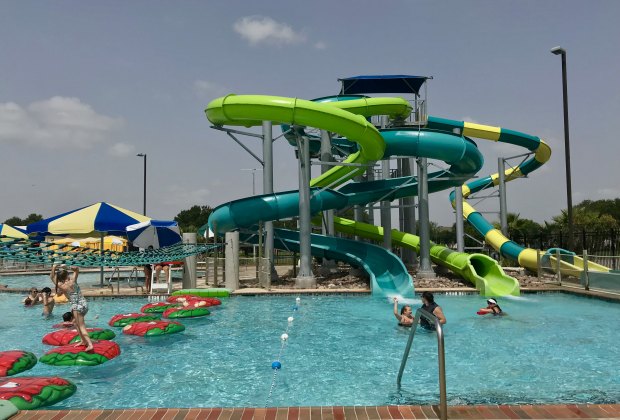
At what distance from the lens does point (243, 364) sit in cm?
654

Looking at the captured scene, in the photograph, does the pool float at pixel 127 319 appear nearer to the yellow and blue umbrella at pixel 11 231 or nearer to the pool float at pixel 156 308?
the pool float at pixel 156 308

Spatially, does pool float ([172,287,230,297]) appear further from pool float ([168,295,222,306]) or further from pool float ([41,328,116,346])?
pool float ([41,328,116,346])

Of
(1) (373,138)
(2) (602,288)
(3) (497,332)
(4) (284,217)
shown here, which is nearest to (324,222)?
(4) (284,217)

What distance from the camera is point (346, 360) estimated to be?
6.69 m

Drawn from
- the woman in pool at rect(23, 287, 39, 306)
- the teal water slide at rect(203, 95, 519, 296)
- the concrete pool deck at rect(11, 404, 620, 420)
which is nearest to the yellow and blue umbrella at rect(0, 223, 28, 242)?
the woman in pool at rect(23, 287, 39, 306)

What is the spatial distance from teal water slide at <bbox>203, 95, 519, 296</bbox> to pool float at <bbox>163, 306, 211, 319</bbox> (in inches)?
202

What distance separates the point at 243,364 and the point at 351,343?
2.08 metres

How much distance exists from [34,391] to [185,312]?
5.76 meters

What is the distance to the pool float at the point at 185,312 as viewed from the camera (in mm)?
10320

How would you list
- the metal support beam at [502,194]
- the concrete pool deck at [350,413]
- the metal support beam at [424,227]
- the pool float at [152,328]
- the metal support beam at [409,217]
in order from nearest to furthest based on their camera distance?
the concrete pool deck at [350,413] → the pool float at [152,328] → the metal support beam at [424,227] → the metal support beam at [409,217] → the metal support beam at [502,194]

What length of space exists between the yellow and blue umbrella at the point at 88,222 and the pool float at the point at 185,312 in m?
7.09

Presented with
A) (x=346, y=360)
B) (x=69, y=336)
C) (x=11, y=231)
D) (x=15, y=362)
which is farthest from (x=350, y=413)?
(x=11, y=231)

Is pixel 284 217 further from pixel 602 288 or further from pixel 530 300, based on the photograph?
pixel 602 288

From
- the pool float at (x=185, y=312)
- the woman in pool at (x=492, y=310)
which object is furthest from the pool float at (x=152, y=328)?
the woman in pool at (x=492, y=310)
